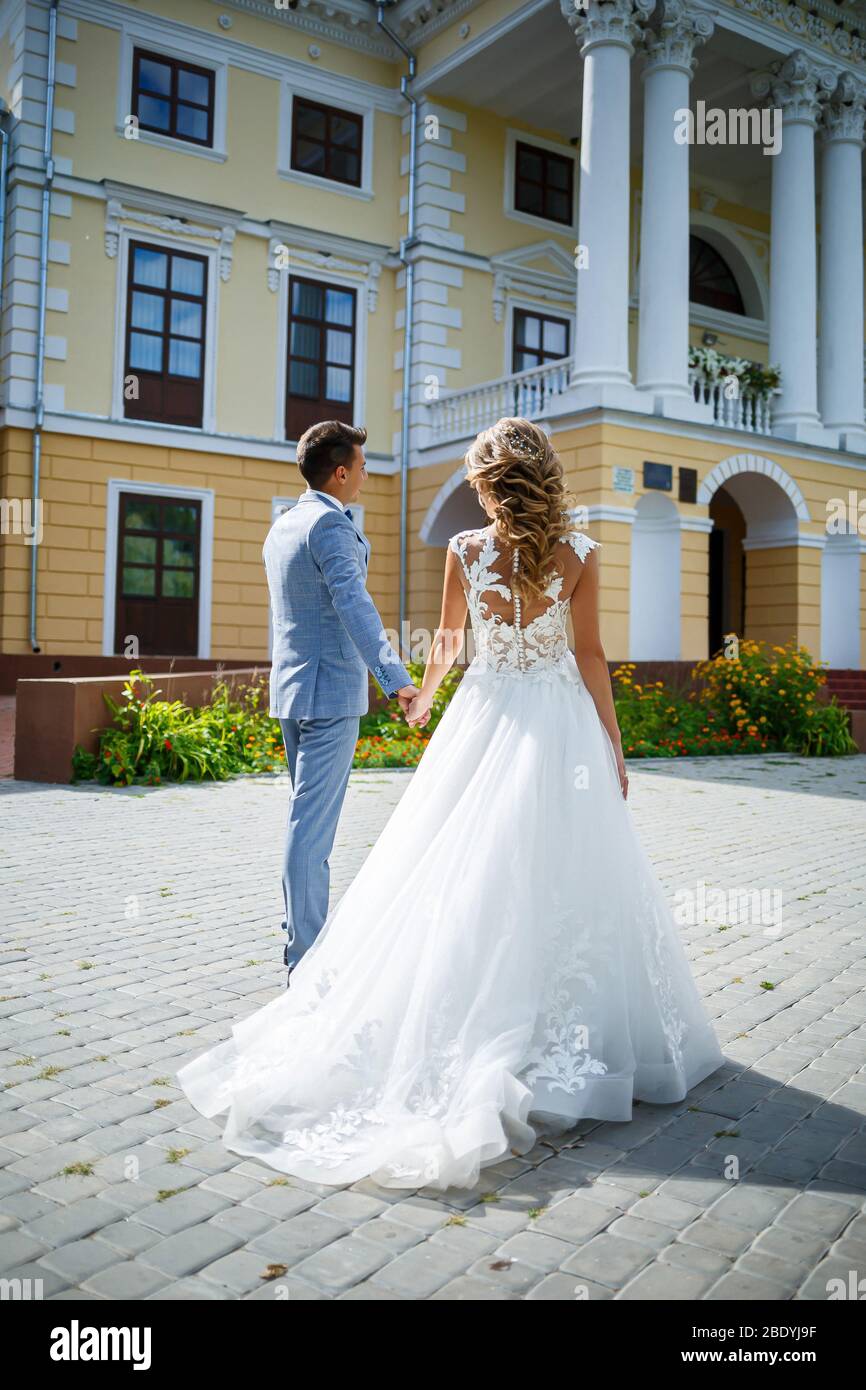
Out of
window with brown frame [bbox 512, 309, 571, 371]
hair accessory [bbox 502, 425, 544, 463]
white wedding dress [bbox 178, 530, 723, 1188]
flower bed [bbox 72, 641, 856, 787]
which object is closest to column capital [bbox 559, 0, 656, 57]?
window with brown frame [bbox 512, 309, 571, 371]

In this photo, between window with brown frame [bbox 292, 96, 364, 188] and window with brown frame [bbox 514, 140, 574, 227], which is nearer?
window with brown frame [bbox 292, 96, 364, 188]

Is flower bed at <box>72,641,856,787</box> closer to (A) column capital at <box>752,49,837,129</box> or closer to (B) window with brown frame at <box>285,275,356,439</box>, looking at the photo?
(B) window with brown frame at <box>285,275,356,439</box>

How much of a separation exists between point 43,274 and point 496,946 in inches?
723

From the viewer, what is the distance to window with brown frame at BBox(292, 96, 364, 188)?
833 inches

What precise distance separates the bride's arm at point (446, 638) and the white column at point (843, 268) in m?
19.8

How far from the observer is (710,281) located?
87.6ft

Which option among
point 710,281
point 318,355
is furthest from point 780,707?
point 710,281

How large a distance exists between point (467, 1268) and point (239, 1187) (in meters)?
0.73

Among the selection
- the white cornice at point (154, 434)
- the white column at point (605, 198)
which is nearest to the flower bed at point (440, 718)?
the white column at point (605, 198)

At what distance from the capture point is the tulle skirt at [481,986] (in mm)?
3180

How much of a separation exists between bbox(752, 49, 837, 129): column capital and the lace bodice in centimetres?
2103

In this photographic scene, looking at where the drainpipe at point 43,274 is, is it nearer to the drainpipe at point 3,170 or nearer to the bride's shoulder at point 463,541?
the drainpipe at point 3,170

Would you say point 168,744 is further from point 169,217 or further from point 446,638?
point 169,217

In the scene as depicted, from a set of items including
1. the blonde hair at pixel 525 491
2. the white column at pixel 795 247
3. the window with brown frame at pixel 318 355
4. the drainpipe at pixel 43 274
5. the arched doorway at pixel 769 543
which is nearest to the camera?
the blonde hair at pixel 525 491
